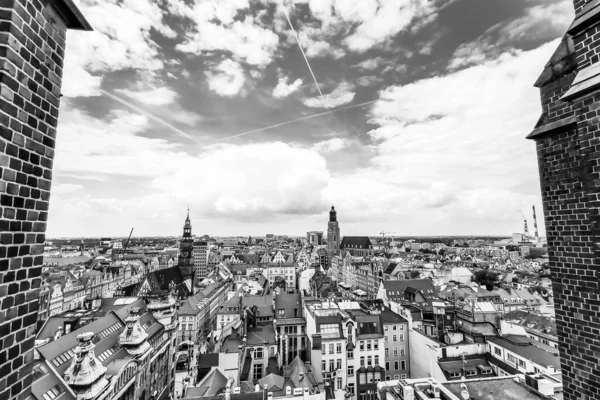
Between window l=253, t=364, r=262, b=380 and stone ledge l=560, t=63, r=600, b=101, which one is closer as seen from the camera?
stone ledge l=560, t=63, r=600, b=101

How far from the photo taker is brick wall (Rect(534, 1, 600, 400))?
4.55 m

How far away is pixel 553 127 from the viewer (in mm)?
6223

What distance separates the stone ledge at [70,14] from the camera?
3.76m

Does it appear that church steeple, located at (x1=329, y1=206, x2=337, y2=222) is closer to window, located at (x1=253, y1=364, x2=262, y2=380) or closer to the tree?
the tree

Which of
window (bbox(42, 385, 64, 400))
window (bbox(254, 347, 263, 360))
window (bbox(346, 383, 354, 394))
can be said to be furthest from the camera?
window (bbox(254, 347, 263, 360))

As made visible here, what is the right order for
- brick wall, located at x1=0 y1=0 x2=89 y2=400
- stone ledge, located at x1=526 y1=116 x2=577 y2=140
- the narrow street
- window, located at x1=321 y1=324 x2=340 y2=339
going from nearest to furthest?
brick wall, located at x1=0 y1=0 x2=89 y2=400 → stone ledge, located at x1=526 y1=116 x2=577 y2=140 → the narrow street → window, located at x1=321 y1=324 x2=340 y2=339

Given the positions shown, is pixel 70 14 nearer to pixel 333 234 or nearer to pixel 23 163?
pixel 23 163

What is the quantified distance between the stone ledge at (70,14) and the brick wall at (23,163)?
3 centimetres

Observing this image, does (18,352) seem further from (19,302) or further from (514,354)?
(514,354)

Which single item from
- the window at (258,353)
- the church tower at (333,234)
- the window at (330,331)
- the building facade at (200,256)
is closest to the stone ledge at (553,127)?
the window at (330,331)

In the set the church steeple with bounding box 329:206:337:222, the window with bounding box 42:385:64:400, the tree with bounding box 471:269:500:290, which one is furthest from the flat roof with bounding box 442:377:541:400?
the church steeple with bounding box 329:206:337:222

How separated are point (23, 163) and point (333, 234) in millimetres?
122499

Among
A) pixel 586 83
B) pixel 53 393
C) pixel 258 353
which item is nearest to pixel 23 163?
pixel 586 83

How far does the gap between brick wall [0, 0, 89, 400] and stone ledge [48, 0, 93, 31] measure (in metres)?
0.03
